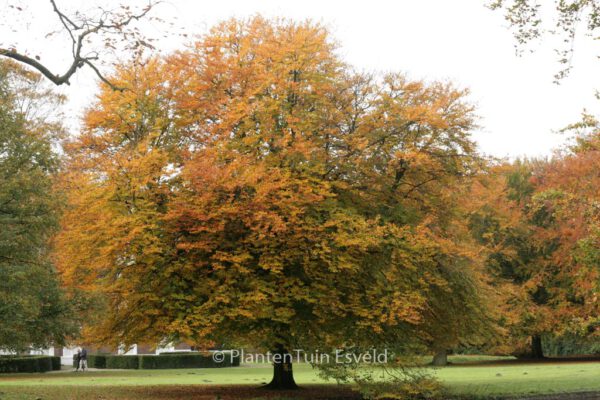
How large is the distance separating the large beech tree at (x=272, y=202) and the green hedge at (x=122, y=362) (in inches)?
1025

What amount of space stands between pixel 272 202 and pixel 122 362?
32892 millimetres

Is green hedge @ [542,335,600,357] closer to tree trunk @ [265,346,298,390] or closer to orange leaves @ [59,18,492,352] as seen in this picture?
tree trunk @ [265,346,298,390]

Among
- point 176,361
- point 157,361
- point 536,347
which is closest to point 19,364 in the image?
point 157,361

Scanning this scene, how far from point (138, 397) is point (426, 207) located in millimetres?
10500

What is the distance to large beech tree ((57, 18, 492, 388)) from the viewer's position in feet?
64.2

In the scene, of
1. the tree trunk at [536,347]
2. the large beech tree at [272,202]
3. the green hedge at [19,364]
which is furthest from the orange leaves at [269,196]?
the tree trunk at [536,347]

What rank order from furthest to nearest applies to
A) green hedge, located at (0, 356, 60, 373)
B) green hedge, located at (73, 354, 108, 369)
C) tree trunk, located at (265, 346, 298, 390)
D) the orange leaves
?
green hedge, located at (73, 354, 108, 369)
green hedge, located at (0, 356, 60, 373)
tree trunk, located at (265, 346, 298, 390)
the orange leaves

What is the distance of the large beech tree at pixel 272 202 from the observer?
19.6m

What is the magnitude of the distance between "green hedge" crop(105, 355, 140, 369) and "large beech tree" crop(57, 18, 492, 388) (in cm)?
2602

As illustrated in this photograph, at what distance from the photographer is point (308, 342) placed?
2141 cm

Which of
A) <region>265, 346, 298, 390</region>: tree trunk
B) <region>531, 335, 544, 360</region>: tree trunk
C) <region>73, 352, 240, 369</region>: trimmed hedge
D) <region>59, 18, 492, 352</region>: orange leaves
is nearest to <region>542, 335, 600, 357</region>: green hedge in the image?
<region>531, 335, 544, 360</region>: tree trunk

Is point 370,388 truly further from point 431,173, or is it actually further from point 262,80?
point 262,80

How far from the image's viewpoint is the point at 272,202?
19.6m

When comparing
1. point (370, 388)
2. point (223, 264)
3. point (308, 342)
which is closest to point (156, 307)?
point (223, 264)
